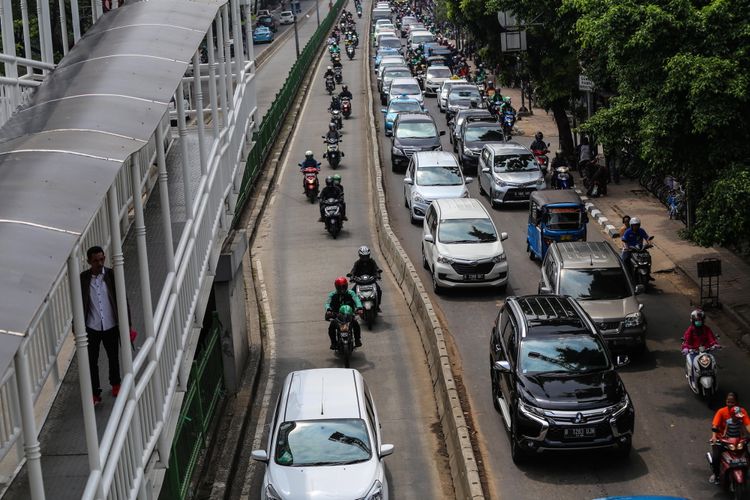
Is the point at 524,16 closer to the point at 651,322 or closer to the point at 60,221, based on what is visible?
the point at 651,322

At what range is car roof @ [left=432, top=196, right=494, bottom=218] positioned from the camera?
26.3m

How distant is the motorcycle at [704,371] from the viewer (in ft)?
59.9

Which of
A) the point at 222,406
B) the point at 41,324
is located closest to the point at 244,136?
the point at 222,406

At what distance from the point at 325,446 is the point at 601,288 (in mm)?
8142

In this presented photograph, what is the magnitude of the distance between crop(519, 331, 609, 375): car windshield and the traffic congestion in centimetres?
2

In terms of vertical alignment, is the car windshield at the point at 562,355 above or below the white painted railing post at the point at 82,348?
below

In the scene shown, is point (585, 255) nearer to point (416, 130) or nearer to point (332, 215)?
point (332, 215)

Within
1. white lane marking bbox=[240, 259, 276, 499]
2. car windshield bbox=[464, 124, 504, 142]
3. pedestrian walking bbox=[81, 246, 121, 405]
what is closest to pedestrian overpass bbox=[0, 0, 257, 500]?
pedestrian walking bbox=[81, 246, 121, 405]

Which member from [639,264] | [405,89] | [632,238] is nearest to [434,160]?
[632,238]

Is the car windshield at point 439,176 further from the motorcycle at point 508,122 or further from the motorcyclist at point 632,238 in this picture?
the motorcycle at point 508,122

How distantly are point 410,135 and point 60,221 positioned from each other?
33.7m

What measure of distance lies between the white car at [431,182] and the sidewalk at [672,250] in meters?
4.14

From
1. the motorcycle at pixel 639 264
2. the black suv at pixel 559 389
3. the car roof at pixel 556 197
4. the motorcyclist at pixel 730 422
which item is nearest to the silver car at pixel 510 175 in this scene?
the car roof at pixel 556 197

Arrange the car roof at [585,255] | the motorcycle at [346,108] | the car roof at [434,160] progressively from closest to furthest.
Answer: the car roof at [585,255] → the car roof at [434,160] → the motorcycle at [346,108]
